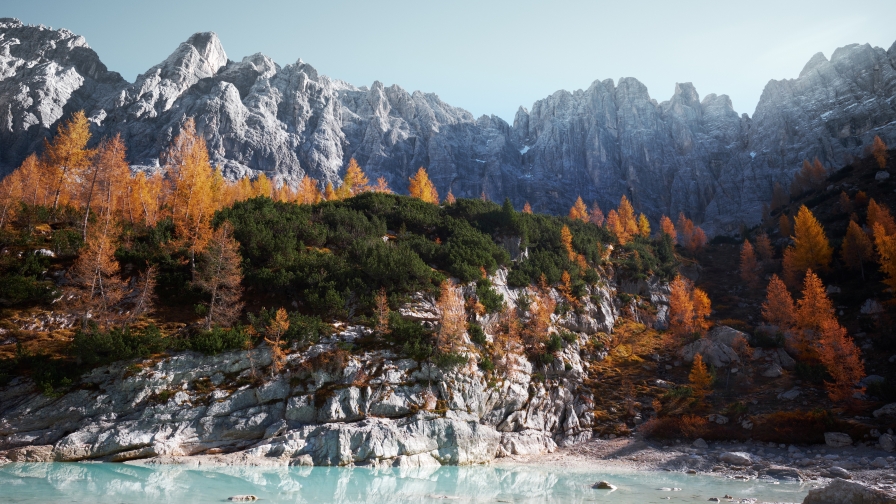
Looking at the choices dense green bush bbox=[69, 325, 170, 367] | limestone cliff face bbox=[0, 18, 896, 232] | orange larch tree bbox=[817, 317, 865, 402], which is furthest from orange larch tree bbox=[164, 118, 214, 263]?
limestone cliff face bbox=[0, 18, 896, 232]

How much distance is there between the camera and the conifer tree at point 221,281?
34562mm

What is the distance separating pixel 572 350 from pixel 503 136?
138848 mm

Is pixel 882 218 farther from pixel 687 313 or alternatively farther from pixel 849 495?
pixel 849 495

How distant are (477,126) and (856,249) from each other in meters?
138

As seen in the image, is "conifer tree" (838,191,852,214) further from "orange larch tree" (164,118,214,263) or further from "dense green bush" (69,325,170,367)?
"dense green bush" (69,325,170,367)

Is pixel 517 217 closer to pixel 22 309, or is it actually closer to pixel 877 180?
pixel 22 309

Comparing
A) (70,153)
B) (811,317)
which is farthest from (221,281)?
(811,317)

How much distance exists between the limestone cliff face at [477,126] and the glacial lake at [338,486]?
11659cm

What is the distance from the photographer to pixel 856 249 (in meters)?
59.1

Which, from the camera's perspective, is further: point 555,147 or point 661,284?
point 555,147

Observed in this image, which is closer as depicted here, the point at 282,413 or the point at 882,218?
the point at 282,413

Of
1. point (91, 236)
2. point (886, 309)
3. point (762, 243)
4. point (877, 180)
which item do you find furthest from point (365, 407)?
point (877, 180)

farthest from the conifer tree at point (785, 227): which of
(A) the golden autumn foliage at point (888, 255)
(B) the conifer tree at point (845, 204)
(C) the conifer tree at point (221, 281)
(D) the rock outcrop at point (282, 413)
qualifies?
(C) the conifer tree at point (221, 281)

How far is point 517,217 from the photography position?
5828 cm
